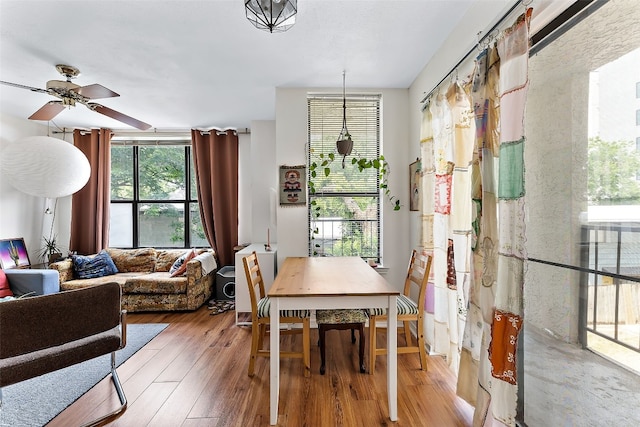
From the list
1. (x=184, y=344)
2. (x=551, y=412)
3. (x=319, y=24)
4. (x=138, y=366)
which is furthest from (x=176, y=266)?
(x=551, y=412)

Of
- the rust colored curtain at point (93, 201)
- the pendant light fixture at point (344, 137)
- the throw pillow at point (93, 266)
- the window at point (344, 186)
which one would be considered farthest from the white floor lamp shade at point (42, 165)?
the pendant light fixture at point (344, 137)

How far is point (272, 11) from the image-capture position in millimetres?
1513

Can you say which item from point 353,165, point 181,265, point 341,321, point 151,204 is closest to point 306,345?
point 341,321

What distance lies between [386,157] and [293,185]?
3.59 ft

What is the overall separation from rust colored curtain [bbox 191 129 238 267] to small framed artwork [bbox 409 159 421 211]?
2760 millimetres

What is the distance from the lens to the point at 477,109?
177 centimetres

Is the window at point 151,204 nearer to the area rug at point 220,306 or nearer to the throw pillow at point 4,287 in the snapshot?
the area rug at point 220,306

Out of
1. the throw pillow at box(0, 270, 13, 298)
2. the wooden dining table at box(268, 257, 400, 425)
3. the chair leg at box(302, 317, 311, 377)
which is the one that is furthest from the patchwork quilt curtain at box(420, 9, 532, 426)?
the throw pillow at box(0, 270, 13, 298)

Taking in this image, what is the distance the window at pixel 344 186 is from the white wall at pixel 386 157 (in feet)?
0.37

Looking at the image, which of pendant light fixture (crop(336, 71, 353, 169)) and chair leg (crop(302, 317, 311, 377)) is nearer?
chair leg (crop(302, 317, 311, 377))

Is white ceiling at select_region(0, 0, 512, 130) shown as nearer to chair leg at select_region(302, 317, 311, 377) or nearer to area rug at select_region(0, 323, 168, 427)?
chair leg at select_region(302, 317, 311, 377)

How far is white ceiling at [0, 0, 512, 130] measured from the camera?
2057 millimetres

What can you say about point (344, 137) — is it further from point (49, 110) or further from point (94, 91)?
point (49, 110)

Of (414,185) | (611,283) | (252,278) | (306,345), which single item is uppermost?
(414,185)
